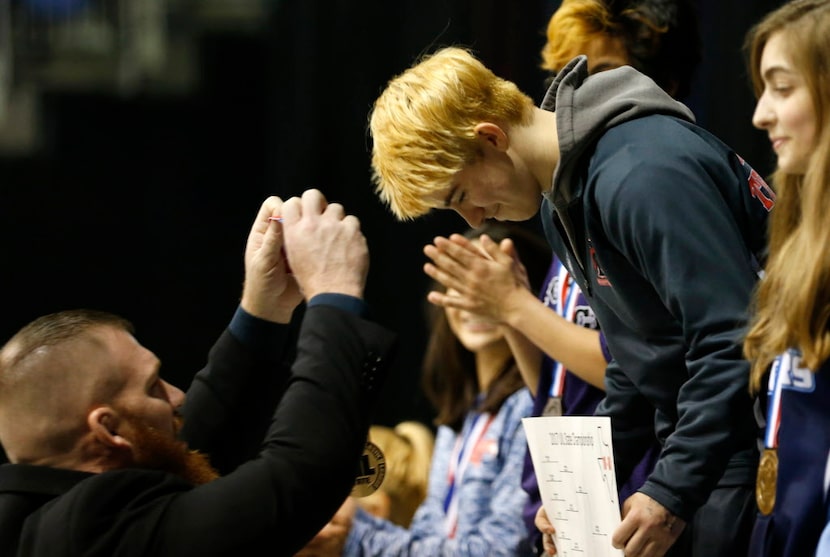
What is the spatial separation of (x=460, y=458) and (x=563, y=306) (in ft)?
2.66

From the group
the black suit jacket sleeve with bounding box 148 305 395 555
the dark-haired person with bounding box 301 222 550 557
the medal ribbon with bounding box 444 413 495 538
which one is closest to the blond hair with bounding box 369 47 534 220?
the black suit jacket sleeve with bounding box 148 305 395 555

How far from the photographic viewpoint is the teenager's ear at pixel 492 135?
193 centimetres

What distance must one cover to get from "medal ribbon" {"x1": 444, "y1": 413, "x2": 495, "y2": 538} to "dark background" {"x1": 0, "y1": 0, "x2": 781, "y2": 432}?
1.04 metres

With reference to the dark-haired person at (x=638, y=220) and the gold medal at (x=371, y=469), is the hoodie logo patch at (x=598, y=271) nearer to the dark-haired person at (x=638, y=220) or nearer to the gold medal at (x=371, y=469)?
the dark-haired person at (x=638, y=220)

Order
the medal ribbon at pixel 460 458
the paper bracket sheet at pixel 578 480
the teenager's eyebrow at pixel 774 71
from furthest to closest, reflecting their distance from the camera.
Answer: the medal ribbon at pixel 460 458 < the paper bracket sheet at pixel 578 480 < the teenager's eyebrow at pixel 774 71

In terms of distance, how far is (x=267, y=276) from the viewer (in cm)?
191

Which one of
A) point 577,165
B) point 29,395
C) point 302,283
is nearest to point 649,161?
point 577,165

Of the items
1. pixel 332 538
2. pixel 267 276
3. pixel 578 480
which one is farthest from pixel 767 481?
pixel 332 538

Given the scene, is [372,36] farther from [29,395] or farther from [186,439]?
[29,395]

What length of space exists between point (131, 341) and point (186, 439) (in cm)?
27

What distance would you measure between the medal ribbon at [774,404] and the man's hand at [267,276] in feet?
2.35

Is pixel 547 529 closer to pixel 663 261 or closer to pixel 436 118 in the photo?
pixel 663 261

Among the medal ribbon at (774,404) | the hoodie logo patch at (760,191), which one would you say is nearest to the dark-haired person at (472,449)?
the hoodie logo patch at (760,191)

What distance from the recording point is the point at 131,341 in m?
1.74
